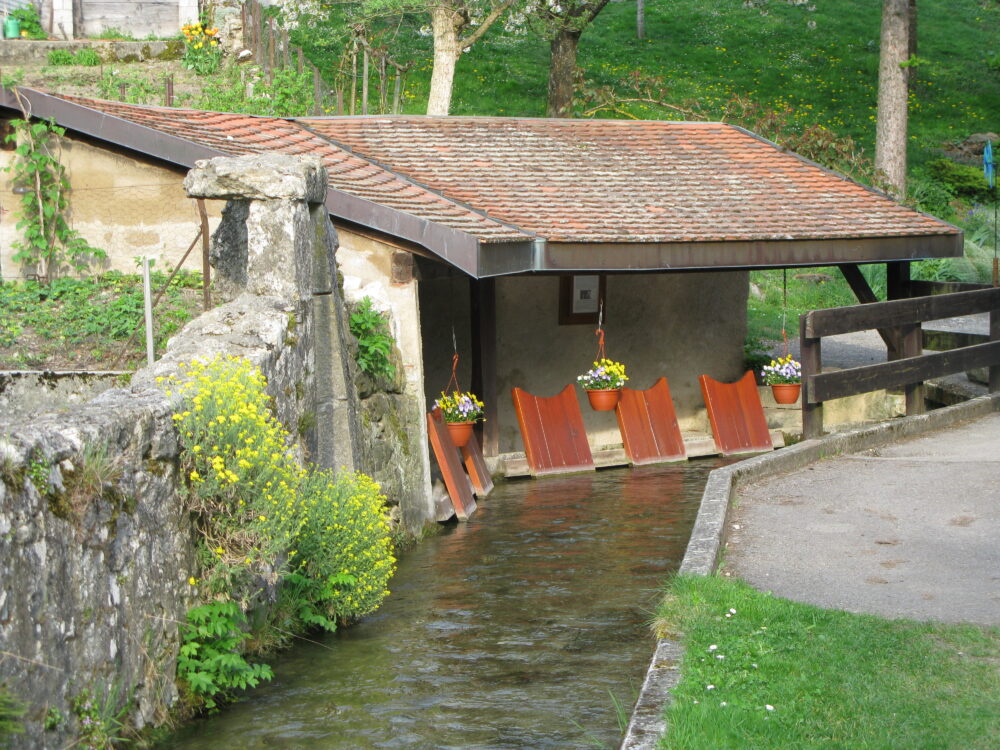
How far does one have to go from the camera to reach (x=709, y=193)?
42.6 feet

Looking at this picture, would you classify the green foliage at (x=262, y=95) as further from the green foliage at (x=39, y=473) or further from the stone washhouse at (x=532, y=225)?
the green foliage at (x=39, y=473)

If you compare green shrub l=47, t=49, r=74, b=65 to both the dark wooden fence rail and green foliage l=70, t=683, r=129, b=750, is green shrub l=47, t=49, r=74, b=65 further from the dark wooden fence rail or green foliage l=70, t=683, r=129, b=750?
green foliage l=70, t=683, r=129, b=750

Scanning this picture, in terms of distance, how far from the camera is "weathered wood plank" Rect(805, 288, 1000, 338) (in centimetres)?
1096

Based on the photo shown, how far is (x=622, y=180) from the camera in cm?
1293

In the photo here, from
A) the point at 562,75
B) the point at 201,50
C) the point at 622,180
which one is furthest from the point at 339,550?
the point at 562,75

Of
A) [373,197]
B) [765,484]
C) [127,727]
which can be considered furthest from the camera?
[373,197]

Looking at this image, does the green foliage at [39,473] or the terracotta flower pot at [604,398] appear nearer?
the green foliage at [39,473]

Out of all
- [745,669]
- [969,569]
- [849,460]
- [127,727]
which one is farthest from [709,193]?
[127,727]

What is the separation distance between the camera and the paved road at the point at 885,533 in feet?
20.6

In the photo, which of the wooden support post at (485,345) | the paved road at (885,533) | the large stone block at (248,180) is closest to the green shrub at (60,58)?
the wooden support post at (485,345)

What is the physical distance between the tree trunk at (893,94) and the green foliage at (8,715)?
20436 mm

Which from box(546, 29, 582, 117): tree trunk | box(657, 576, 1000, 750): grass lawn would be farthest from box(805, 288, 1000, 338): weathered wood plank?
box(546, 29, 582, 117): tree trunk

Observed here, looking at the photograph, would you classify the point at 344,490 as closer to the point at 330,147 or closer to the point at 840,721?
the point at 840,721

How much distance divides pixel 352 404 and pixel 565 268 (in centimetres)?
309
